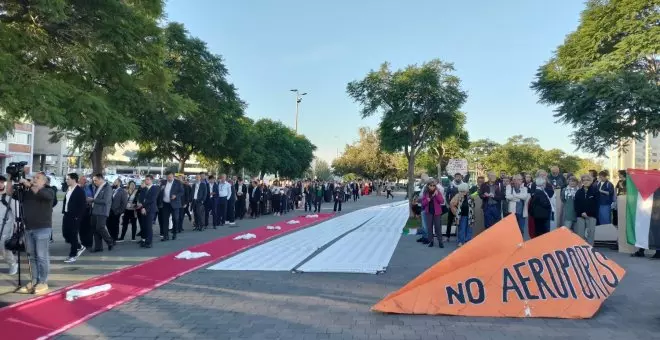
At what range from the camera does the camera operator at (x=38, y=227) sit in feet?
26.6

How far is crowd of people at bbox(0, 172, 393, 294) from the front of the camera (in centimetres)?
820

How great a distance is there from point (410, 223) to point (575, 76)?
36.7 feet

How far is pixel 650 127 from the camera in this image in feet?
72.7

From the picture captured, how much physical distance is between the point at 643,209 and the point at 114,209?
12661mm

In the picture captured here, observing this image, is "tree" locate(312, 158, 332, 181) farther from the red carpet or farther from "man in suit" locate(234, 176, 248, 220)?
the red carpet

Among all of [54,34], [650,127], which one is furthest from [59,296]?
[650,127]

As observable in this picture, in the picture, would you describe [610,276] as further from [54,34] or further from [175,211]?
[54,34]

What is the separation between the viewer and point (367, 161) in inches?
3155

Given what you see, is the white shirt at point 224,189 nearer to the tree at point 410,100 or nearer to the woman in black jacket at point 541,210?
the tree at point 410,100

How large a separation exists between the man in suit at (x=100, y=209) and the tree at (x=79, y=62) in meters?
1.52

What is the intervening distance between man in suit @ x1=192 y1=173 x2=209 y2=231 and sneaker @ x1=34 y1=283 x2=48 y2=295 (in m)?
9.64

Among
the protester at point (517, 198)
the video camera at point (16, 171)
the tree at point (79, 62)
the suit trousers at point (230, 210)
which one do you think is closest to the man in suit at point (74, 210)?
the tree at point (79, 62)

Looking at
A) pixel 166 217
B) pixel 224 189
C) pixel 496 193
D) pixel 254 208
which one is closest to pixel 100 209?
pixel 166 217

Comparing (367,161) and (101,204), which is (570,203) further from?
(367,161)
